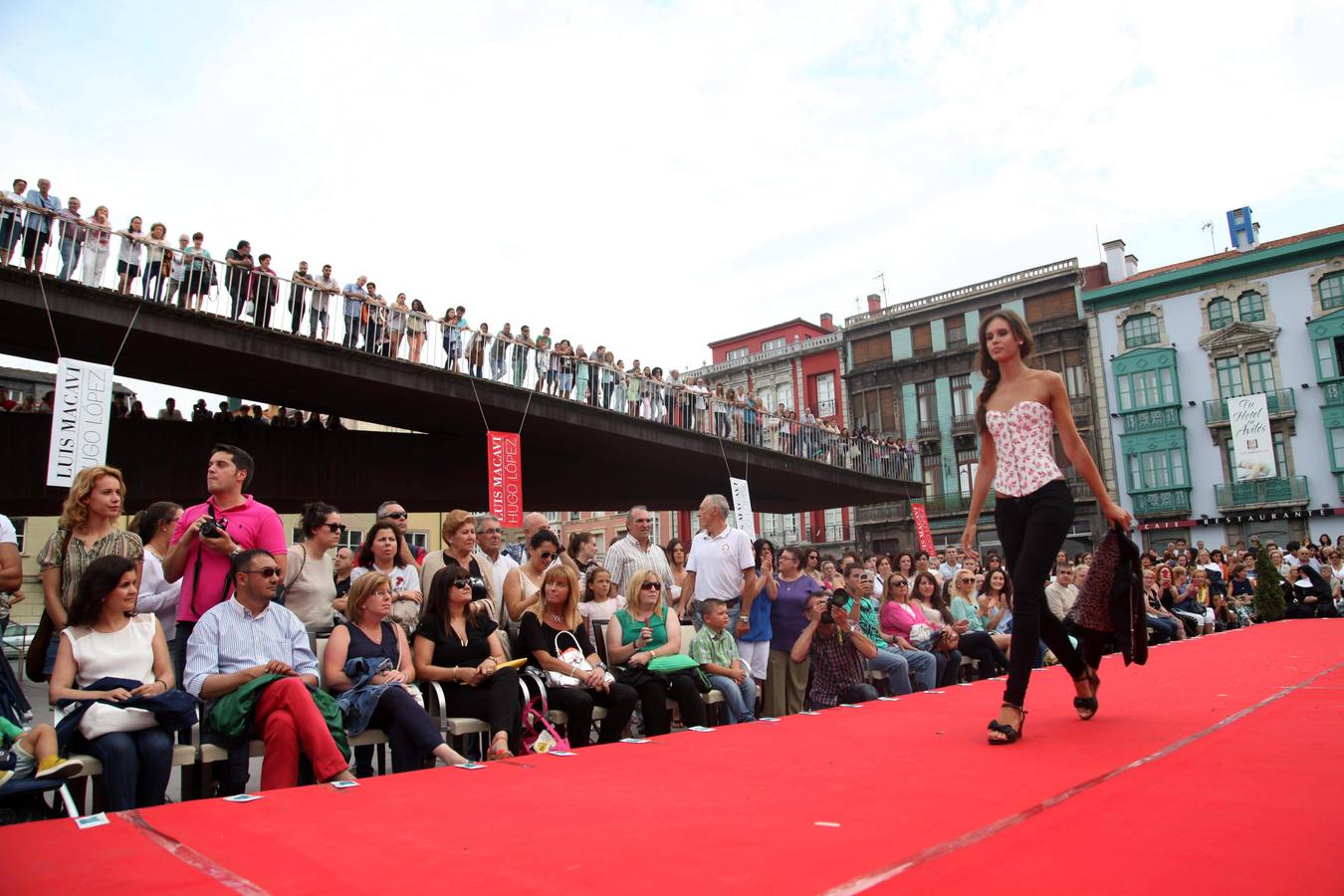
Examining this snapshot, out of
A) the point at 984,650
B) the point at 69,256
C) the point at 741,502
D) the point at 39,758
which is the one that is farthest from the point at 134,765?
the point at 741,502

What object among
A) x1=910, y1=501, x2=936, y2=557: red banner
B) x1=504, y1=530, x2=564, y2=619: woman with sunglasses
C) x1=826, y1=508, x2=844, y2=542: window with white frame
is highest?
x1=826, y1=508, x2=844, y2=542: window with white frame

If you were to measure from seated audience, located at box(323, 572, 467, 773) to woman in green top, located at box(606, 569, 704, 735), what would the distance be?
1.35m

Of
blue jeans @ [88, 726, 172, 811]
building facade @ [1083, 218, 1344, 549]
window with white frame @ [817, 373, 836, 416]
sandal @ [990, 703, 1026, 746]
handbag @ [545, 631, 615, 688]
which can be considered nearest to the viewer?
sandal @ [990, 703, 1026, 746]

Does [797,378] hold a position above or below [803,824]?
above

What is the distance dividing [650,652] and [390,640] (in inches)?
65.9

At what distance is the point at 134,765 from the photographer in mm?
3812

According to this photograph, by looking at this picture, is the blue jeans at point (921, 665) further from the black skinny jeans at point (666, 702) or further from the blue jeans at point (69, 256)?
the blue jeans at point (69, 256)

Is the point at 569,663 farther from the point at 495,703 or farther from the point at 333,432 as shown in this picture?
the point at 333,432

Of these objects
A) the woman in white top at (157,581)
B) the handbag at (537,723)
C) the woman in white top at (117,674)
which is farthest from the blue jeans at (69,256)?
the handbag at (537,723)

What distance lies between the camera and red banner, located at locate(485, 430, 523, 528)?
49.5 feet

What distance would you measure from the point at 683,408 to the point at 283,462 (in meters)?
8.27

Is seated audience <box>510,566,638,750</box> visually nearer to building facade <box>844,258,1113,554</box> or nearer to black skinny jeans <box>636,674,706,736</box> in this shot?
black skinny jeans <box>636,674,706,736</box>

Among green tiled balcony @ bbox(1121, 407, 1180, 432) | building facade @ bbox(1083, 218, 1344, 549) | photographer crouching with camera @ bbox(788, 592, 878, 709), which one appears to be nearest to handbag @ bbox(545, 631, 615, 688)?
photographer crouching with camera @ bbox(788, 592, 878, 709)

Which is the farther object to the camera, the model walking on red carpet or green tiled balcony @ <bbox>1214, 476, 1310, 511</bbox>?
green tiled balcony @ <bbox>1214, 476, 1310, 511</bbox>
